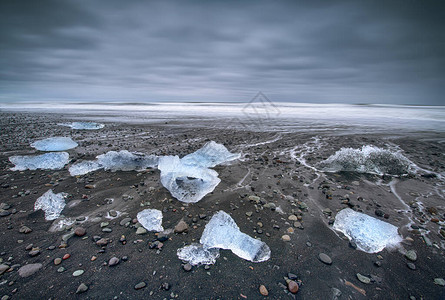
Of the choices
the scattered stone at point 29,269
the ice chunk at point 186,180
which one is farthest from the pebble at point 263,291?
the scattered stone at point 29,269

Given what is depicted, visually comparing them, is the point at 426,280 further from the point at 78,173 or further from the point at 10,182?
the point at 10,182

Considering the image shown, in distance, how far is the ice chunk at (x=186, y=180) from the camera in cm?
380

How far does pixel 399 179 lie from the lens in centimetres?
480

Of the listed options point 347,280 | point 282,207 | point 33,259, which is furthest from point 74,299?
point 282,207

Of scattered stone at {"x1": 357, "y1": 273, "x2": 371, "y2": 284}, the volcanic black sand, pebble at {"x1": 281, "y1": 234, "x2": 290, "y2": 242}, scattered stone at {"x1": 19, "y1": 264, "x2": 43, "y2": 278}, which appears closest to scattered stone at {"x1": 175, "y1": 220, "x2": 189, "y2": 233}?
the volcanic black sand

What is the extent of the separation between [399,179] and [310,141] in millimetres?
4243

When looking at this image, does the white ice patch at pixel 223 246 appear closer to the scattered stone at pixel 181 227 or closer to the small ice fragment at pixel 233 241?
the small ice fragment at pixel 233 241

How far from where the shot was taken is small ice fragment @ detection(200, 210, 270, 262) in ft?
8.07

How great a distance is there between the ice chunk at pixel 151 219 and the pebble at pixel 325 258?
7.14 ft

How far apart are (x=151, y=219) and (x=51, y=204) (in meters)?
1.90

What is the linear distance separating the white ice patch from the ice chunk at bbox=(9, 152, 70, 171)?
4667mm

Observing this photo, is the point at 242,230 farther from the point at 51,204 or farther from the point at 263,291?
the point at 51,204

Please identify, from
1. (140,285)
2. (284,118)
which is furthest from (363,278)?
(284,118)

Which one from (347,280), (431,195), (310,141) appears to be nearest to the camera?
(347,280)
